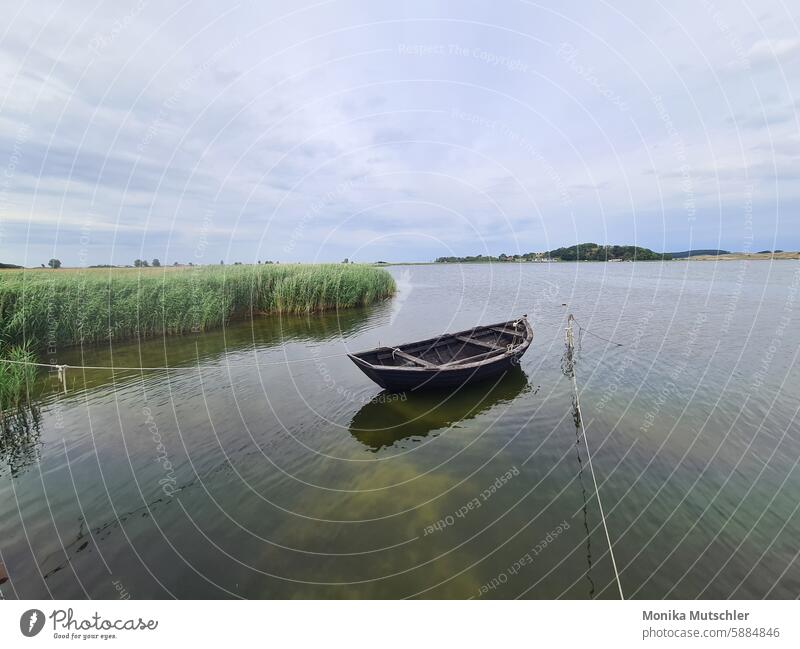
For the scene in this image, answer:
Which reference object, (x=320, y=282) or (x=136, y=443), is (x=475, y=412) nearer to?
(x=136, y=443)

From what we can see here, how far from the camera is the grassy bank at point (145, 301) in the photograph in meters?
16.8

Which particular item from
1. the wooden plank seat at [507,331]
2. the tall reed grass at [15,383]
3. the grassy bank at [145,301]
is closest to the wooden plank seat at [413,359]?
the wooden plank seat at [507,331]

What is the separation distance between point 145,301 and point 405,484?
21.6 metres

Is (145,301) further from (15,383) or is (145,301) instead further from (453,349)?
(453,349)

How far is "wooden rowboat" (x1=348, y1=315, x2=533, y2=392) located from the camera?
1189 cm

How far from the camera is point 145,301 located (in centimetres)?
2184

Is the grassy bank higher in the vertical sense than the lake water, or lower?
higher

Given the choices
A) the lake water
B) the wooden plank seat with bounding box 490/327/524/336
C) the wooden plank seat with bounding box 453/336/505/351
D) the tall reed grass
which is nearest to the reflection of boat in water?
the lake water

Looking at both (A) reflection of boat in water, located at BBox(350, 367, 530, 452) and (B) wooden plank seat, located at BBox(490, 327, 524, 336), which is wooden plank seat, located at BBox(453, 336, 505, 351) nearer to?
(B) wooden plank seat, located at BBox(490, 327, 524, 336)

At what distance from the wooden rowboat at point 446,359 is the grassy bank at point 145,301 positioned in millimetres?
12272

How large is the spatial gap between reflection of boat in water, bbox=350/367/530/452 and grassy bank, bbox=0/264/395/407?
11962 millimetres

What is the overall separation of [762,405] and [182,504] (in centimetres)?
1649

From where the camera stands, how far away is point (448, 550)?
20.5ft
